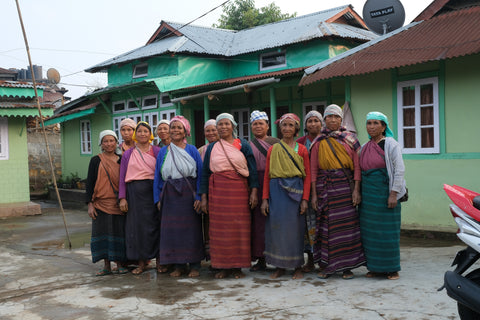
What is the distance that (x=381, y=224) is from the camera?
181 inches

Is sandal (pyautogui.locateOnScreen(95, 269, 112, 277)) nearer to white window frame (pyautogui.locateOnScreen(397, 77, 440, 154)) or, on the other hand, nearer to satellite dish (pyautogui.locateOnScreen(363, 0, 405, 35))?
white window frame (pyautogui.locateOnScreen(397, 77, 440, 154))

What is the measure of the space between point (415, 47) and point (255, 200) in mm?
4171

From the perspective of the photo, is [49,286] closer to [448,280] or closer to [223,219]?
[223,219]

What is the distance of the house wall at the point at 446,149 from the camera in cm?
713

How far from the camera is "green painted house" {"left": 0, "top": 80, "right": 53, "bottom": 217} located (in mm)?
11117

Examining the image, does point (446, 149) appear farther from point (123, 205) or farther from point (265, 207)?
point (123, 205)

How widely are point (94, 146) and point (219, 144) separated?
43.9ft

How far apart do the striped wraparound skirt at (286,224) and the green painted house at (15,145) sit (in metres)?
8.28

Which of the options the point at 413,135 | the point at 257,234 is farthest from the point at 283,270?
the point at 413,135

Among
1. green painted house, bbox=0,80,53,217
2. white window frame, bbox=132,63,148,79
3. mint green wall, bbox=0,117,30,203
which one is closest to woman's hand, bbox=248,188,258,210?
green painted house, bbox=0,80,53,217

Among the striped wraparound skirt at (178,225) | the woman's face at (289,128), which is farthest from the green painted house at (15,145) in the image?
the woman's face at (289,128)

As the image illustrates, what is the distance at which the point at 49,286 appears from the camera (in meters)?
4.95

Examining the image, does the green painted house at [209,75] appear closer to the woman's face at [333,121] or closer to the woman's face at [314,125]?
the woman's face at [314,125]

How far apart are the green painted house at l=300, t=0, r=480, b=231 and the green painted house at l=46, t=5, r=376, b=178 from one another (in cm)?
282
